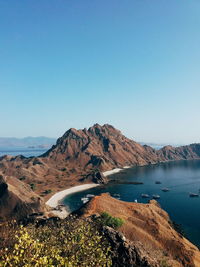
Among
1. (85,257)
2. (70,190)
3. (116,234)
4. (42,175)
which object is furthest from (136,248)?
(42,175)

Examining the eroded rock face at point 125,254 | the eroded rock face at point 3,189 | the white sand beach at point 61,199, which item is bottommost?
the white sand beach at point 61,199

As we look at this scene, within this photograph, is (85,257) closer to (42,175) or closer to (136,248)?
(136,248)

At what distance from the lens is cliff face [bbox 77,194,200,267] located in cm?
4391

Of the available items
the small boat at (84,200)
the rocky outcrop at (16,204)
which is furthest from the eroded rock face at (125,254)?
the small boat at (84,200)

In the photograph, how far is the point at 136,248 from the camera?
35094mm

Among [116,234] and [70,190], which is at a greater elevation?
[116,234]

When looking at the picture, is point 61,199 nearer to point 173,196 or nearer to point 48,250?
point 173,196

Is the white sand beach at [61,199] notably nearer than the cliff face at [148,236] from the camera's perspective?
No

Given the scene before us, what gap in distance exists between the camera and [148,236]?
5709 cm

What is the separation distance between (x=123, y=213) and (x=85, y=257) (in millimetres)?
50933

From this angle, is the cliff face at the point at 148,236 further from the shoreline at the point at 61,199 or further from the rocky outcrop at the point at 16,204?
the rocky outcrop at the point at 16,204

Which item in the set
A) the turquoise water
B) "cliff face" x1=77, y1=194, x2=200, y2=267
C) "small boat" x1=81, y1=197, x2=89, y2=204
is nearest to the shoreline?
the turquoise water

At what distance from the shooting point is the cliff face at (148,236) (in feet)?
144

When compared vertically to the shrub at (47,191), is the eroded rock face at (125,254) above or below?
above
